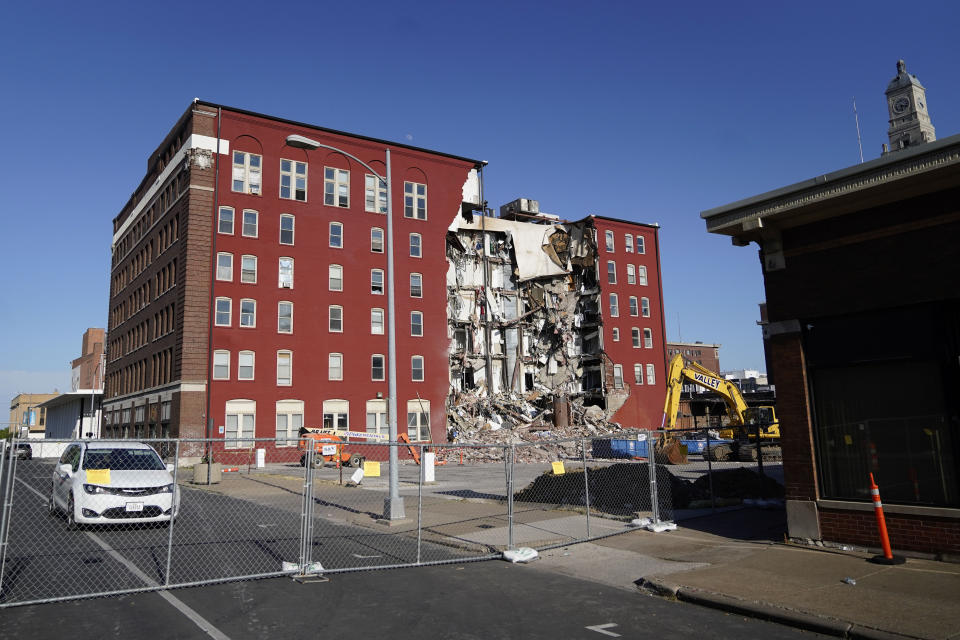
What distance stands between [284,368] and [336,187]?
1382 centimetres

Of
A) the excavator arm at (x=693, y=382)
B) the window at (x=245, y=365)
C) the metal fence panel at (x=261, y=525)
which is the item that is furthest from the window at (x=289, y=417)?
the excavator arm at (x=693, y=382)

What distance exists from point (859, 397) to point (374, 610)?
817cm

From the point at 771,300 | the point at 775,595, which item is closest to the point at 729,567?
the point at 775,595

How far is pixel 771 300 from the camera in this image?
11719 mm

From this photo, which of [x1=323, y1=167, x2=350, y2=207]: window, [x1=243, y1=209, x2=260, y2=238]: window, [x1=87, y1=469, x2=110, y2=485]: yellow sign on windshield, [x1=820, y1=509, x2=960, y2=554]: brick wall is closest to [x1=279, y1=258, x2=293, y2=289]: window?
[x1=243, y1=209, x2=260, y2=238]: window

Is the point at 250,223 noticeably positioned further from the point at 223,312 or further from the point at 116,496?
the point at 116,496

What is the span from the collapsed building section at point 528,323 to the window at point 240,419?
1622 cm

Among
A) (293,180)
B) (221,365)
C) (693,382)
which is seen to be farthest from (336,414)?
(693,382)

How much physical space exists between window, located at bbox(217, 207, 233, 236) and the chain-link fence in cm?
2585

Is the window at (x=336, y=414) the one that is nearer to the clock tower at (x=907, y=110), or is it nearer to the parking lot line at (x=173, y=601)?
the parking lot line at (x=173, y=601)

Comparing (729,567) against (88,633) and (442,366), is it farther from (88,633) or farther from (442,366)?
(442,366)

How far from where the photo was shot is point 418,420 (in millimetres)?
49906

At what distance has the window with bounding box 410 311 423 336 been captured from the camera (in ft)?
167

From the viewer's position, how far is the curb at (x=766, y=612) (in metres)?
6.73
